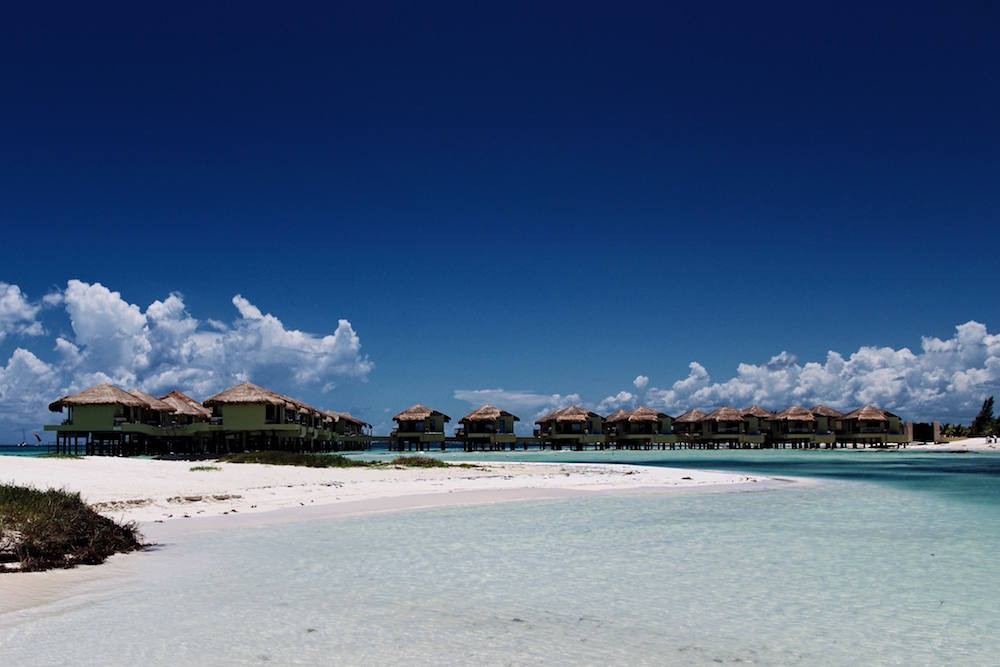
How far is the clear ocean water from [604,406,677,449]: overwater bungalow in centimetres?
6078

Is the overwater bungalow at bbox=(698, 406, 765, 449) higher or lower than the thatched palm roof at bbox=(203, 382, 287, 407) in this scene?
lower

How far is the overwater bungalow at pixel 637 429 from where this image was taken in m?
74.1

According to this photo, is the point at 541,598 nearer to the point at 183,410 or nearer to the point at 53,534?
the point at 53,534

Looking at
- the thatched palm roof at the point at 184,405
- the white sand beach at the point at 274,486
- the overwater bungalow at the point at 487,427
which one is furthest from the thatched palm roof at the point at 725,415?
the white sand beach at the point at 274,486

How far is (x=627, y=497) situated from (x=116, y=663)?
1503 centimetres

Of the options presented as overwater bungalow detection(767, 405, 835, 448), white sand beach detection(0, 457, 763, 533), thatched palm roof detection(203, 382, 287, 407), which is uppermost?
thatched palm roof detection(203, 382, 287, 407)

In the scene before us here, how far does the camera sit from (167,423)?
54.7 meters

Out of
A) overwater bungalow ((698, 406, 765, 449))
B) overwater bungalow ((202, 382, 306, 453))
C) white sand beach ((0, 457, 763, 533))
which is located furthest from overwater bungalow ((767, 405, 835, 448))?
white sand beach ((0, 457, 763, 533))

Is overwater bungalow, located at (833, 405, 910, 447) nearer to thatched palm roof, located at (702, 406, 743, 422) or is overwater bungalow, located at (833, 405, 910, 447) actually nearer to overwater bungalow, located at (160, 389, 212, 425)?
thatched palm roof, located at (702, 406, 743, 422)

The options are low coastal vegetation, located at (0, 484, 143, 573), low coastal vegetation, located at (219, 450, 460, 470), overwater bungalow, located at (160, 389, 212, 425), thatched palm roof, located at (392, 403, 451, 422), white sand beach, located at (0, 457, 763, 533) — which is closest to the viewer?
low coastal vegetation, located at (0, 484, 143, 573)

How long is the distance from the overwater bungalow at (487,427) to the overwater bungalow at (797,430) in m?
26.5

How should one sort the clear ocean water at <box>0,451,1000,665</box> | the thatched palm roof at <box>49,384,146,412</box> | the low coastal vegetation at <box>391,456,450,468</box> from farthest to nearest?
the thatched palm roof at <box>49,384,146,412</box> → the low coastal vegetation at <box>391,456,450,468</box> → the clear ocean water at <box>0,451,1000,665</box>

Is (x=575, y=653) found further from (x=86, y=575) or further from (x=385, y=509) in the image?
(x=385, y=509)

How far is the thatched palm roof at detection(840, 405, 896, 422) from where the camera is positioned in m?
72.9
